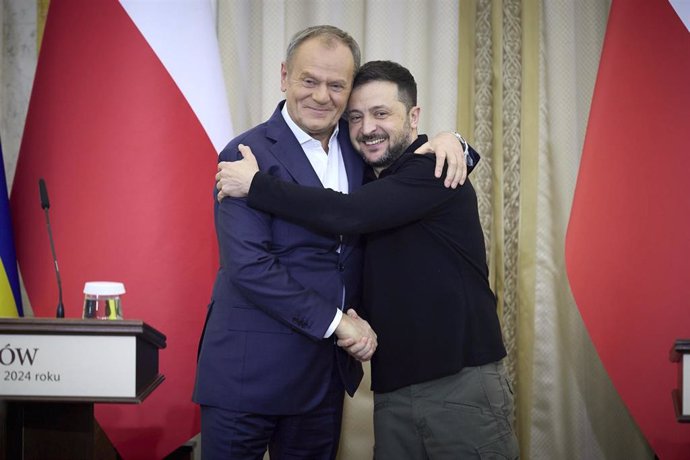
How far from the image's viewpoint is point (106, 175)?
266 centimetres

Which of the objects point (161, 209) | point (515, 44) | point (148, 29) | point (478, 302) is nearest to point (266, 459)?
point (161, 209)

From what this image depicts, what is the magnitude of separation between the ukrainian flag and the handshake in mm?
1280

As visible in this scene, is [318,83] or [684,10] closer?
[318,83]

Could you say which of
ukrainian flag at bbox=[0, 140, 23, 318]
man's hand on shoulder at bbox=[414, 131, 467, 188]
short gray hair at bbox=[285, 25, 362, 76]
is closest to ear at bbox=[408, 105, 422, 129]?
man's hand on shoulder at bbox=[414, 131, 467, 188]

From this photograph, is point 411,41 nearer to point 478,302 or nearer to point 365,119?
point 365,119

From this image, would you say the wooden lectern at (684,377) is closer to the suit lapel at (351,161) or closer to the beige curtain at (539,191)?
the suit lapel at (351,161)

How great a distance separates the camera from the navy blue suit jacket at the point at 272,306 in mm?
1938

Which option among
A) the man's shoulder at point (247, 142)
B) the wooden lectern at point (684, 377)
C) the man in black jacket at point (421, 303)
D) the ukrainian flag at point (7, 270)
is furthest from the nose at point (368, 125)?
the ukrainian flag at point (7, 270)

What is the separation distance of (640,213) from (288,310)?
148 centimetres

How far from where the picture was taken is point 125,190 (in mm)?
2670

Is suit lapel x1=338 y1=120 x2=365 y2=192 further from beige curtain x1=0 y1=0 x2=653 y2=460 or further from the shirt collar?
beige curtain x1=0 y1=0 x2=653 y2=460

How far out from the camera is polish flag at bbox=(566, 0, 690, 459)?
8.78ft

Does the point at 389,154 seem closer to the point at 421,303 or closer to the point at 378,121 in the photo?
the point at 378,121

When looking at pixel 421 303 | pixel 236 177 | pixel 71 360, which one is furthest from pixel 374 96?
pixel 71 360
